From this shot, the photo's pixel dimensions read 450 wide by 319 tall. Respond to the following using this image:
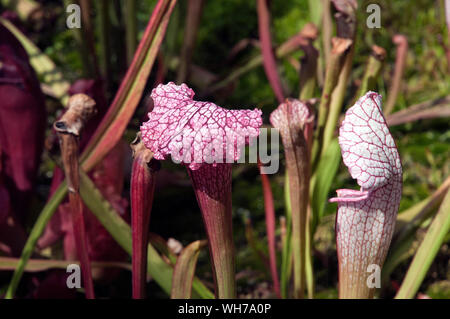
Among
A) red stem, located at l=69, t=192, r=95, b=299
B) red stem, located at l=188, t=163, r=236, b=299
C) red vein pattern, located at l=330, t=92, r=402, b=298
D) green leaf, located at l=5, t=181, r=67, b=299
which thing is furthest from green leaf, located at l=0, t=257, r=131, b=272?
red vein pattern, located at l=330, t=92, r=402, b=298

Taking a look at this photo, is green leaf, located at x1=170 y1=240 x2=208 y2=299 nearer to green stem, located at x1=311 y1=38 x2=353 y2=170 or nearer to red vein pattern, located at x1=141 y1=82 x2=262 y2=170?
red vein pattern, located at x1=141 y1=82 x2=262 y2=170

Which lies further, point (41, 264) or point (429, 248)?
point (41, 264)

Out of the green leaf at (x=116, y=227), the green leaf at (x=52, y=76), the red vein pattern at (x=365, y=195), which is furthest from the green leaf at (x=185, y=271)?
the green leaf at (x=52, y=76)

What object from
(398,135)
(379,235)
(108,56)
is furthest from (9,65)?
(398,135)

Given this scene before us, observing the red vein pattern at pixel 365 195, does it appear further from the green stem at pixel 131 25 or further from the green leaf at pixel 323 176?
the green stem at pixel 131 25

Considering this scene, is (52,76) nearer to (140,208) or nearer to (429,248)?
(140,208)

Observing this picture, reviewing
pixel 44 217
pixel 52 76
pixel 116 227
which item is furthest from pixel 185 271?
pixel 52 76
